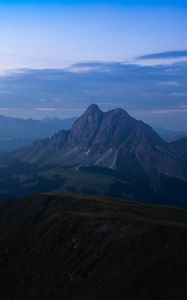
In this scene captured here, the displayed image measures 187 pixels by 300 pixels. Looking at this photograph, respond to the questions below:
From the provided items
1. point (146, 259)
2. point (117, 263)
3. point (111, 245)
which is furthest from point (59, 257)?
A: point (146, 259)

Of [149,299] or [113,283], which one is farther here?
[113,283]

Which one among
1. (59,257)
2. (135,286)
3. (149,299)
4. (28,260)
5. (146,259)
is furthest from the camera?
(28,260)

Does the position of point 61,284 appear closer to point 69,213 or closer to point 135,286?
point 135,286

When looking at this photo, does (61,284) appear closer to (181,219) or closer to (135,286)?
(135,286)

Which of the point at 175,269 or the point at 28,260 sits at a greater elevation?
the point at 175,269

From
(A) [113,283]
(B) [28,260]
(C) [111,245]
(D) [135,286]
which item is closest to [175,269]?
(D) [135,286]

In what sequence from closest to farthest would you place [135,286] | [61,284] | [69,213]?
[135,286] < [61,284] < [69,213]
